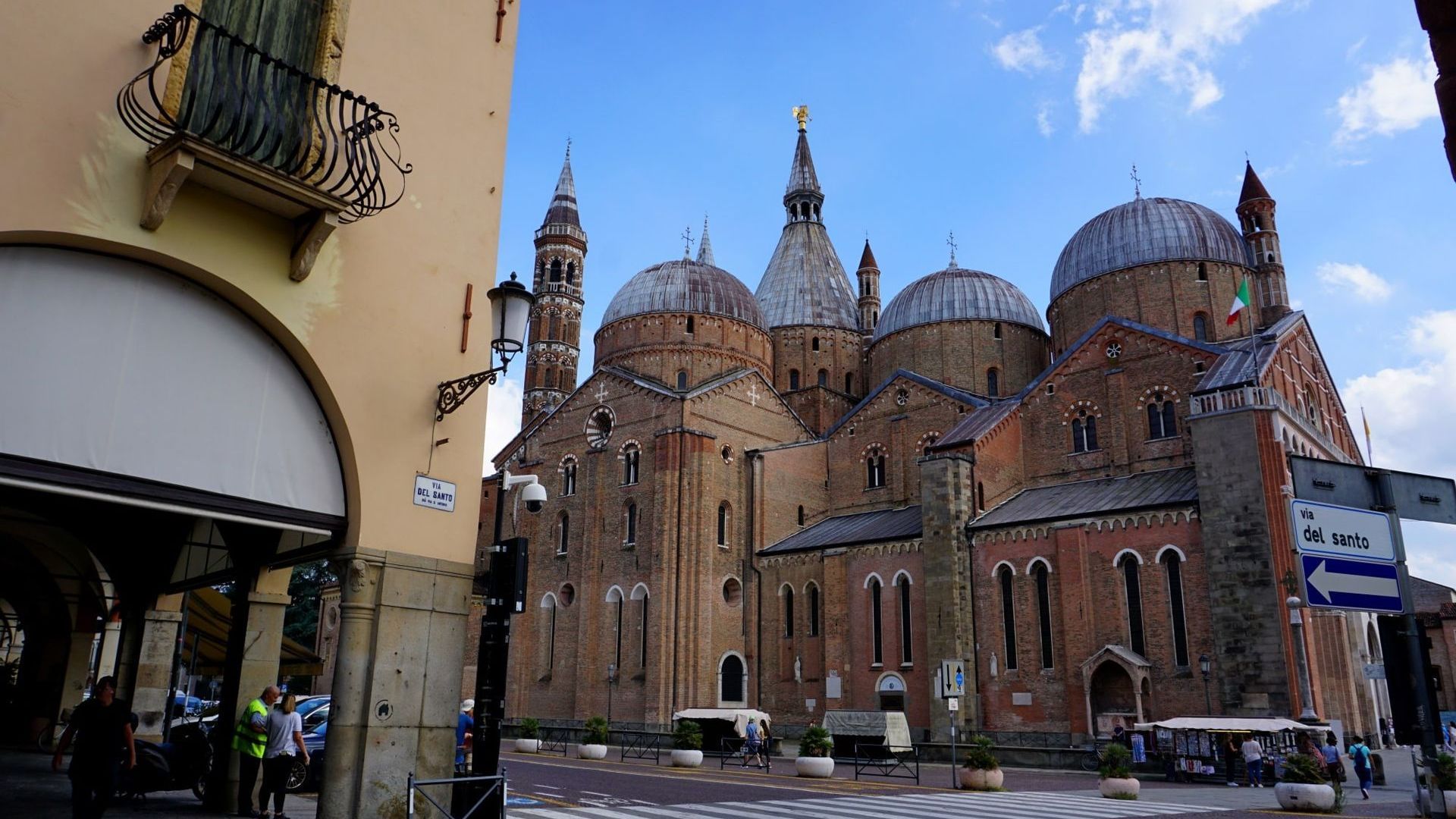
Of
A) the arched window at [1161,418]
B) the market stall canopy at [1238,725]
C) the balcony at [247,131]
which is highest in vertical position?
the arched window at [1161,418]

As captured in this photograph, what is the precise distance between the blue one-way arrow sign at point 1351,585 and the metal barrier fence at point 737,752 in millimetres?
18621

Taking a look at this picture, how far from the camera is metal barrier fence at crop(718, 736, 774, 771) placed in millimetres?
25531

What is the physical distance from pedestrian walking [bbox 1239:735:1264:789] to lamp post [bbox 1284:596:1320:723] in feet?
5.03

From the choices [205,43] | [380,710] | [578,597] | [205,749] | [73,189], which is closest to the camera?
[73,189]

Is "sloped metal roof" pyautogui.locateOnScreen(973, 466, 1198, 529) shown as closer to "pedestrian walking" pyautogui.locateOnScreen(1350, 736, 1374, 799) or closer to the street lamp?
"pedestrian walking" pyautogui.locateOnScreen(1350, 736, 1374, 799)

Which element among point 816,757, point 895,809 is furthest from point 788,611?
point 895,809

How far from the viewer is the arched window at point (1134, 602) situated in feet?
93.7

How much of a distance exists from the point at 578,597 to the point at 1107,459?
22247mm

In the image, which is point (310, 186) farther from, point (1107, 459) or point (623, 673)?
point (623, 673)

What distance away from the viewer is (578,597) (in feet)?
138

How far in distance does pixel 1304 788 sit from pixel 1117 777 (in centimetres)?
349

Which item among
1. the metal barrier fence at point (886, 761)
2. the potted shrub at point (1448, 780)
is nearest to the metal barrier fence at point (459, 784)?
the potted shrub at point (1448, 780)

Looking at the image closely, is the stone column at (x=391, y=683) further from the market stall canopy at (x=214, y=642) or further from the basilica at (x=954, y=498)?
the basilica at (x=954, y=498)

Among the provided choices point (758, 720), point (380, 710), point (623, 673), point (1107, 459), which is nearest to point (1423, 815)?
point (380, 710)
